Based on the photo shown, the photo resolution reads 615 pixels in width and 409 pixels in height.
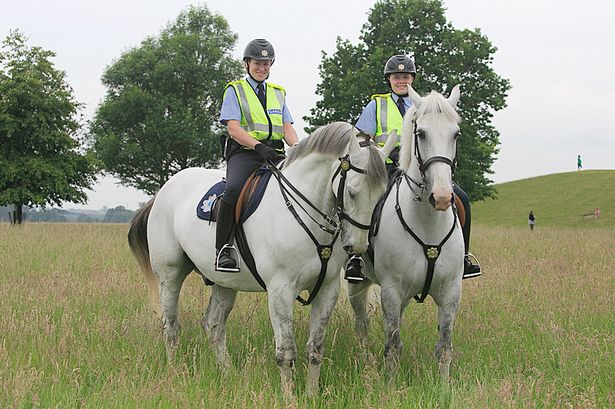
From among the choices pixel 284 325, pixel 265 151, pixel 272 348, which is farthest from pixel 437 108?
pixel 272 348

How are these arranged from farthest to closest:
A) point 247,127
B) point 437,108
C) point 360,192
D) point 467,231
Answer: point 467,231, point 247,127, point 437,108, point 360,192

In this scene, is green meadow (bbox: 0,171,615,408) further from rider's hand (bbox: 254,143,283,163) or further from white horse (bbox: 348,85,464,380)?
rider's hand (bbox: 254,143,283,163)

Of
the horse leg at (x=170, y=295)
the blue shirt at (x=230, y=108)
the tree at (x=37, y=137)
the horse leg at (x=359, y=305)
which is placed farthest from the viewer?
the tree at (x=37, y=137)

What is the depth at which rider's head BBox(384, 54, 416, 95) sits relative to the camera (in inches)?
243

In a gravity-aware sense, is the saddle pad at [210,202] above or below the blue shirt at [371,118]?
below

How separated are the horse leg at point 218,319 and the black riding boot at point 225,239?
4.01 feet

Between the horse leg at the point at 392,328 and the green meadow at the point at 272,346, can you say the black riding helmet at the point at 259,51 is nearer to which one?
the horse leg at the point at 392,328

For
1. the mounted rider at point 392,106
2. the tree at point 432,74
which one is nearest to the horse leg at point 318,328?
the mounted rider at point 392,106

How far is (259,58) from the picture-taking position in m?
5.48

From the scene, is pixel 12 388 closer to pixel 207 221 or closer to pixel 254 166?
pixel 207 221

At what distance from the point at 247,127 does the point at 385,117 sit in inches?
60.1

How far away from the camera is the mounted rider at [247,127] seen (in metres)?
5.18

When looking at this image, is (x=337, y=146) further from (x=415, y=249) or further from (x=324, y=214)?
(x=415, y=249)

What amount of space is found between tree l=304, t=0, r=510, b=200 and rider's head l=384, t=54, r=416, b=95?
20781 millimetres
